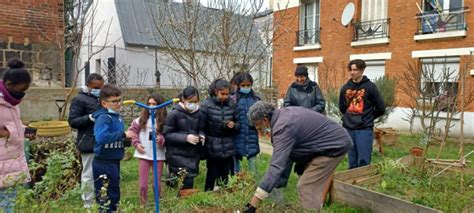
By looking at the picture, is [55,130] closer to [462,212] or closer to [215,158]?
[215,158]

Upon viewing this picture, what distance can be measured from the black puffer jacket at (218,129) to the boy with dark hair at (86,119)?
4.16 ft

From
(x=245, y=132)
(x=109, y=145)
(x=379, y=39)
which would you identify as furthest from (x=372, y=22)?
(x=109, y=145)

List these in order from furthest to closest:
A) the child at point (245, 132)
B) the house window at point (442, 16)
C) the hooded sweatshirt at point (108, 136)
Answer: the house window at point (442, 16) → the child at point (245, 132) → the hooded sweatshirt at point (108, 136)

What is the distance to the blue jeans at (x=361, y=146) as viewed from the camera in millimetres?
5031

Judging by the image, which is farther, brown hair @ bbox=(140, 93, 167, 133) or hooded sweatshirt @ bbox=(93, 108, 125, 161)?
brown hair @ bbox=(140, 93, 167, 133)

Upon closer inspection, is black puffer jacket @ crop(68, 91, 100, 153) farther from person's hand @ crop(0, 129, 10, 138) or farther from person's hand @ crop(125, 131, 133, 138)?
person's hand @ crop(0, 129, 10, 138)

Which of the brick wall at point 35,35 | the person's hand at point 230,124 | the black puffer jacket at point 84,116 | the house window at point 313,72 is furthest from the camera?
the house window at point 313,72

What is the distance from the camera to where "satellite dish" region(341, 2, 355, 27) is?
50.6 feet

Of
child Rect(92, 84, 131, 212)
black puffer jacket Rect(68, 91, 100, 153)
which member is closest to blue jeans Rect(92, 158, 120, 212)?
child Rect(92, 84, 131, 212)

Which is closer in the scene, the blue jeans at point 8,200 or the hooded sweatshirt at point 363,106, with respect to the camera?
the blue jeans at point 8,200

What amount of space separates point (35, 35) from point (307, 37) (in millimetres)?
12223

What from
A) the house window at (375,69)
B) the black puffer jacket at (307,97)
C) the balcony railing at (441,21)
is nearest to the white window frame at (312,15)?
the house window at (375,69)

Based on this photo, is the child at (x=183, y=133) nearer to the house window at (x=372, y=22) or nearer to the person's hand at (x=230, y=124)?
the person's hand at (x=230, y=124)

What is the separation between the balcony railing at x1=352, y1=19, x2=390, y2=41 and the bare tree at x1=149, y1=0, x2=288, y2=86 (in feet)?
26.3
